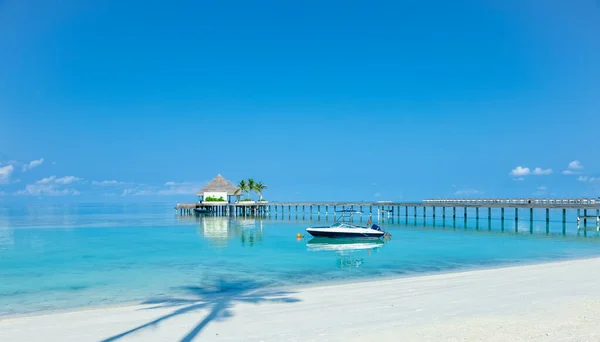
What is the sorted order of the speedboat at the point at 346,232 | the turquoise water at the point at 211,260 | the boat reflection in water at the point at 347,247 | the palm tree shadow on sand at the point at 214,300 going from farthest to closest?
the speedboat at the point at 346,232
the boat reflection in water at the point at 347,247
the turquoise water at the point at 211,260
the palm tree shadow on sand at the point at 214,300

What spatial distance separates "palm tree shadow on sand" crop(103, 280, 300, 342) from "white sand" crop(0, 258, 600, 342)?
17 cm

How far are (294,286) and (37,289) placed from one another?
1037 centimetres

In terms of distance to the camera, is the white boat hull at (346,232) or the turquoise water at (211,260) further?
the white boat hull at (346,232)

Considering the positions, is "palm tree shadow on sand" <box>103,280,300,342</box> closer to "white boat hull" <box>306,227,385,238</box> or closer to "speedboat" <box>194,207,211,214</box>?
"white boat hull" <box>306,227,385,238</box>

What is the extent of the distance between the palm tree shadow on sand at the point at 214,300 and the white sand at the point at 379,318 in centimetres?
17

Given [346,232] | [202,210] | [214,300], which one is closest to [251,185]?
[202,210]

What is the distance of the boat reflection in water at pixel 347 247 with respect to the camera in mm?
26875

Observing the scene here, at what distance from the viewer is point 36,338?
10.4 m

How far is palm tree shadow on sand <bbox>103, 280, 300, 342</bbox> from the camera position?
11422 mm

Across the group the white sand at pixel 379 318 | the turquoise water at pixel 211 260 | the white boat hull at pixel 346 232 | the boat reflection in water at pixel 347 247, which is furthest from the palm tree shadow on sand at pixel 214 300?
the white boat hull at pixel 346 232

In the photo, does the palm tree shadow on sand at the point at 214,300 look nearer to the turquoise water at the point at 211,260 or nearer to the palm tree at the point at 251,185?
the turquoise water at the point at 211,260

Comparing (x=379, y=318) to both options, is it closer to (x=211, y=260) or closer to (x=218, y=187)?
(x=211, y=260)

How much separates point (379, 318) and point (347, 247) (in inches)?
890

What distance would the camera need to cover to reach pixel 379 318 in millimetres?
11555
